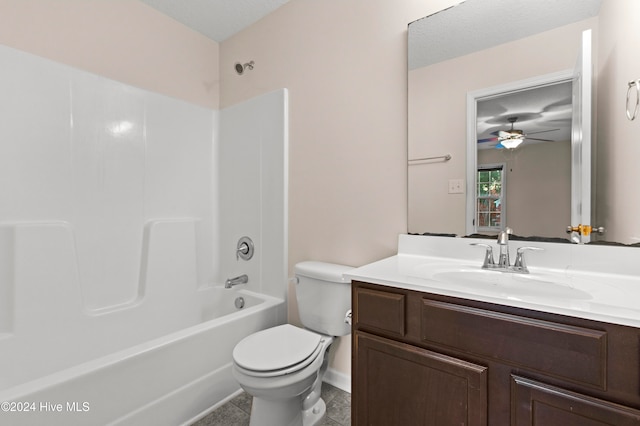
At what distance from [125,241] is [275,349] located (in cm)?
130

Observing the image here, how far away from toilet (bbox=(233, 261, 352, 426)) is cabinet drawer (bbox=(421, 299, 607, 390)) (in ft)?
1.99

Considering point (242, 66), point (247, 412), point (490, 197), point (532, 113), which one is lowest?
point (247, 412)

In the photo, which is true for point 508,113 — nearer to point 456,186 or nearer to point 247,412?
point 456,186

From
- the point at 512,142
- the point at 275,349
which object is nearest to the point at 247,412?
the point at 275,349

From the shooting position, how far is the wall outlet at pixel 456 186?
4.64 ft

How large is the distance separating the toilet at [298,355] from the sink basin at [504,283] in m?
0.51

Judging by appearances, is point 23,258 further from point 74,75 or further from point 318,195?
point 318,195

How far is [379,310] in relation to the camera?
106cm

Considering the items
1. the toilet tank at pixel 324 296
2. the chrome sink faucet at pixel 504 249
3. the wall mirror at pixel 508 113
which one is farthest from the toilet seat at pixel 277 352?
the chrome sink faucet at pixel 504 249

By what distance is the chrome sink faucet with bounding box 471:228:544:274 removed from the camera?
46.2 inches

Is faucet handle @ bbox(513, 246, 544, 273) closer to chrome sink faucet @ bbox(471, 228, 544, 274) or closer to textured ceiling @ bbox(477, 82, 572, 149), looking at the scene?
chrome sink faucet @ bbox(471, 228, 544, 274)

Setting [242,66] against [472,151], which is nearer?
[472,151]

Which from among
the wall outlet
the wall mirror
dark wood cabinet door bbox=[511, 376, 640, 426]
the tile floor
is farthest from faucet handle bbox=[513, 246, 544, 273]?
the tile floor

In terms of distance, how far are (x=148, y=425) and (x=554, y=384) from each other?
1596 millimetres
